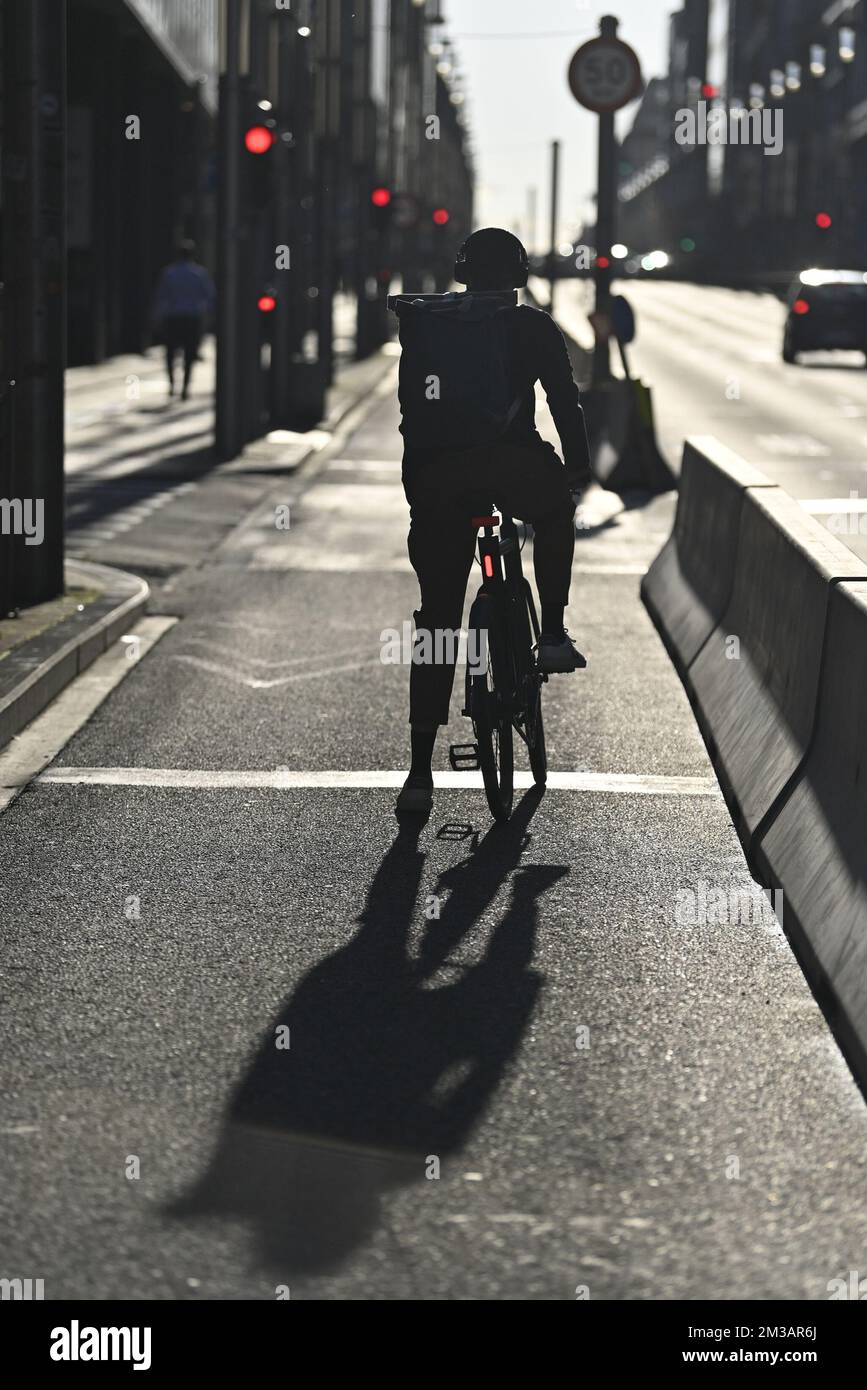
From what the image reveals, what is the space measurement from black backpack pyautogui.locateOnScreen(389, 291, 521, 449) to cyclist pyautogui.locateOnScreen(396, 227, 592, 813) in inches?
0.8

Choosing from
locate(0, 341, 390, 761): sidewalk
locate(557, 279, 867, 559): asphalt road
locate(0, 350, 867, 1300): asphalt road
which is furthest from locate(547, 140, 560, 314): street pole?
locate(0, 350, 867, 1300): asphalt road

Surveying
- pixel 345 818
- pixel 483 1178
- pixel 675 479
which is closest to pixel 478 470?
pixel 345 818

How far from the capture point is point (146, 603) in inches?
501

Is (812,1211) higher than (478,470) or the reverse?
the reverse

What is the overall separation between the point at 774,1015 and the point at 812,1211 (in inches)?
49.8

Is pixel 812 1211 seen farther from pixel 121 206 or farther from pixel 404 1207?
pixel 121 206

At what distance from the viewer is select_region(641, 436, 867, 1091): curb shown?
569 centimetres

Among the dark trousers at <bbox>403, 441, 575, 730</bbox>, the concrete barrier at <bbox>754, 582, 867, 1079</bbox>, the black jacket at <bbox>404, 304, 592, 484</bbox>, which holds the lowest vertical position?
the concrete barrier at <bbox>754, 582, 867, 1079</bbox>

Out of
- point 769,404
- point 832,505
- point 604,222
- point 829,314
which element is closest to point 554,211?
point 829,314

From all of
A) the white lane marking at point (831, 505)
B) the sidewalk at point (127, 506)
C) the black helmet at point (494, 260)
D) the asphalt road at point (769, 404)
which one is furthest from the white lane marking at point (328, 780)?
the white lane marking at point (831, 505)

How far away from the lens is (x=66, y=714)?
31.3ft

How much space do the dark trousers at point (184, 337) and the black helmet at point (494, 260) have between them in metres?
22.1

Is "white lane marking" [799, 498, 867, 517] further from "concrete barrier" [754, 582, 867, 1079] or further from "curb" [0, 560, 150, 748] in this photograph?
"concrete barrier" [754, 582, 867, 1079]
